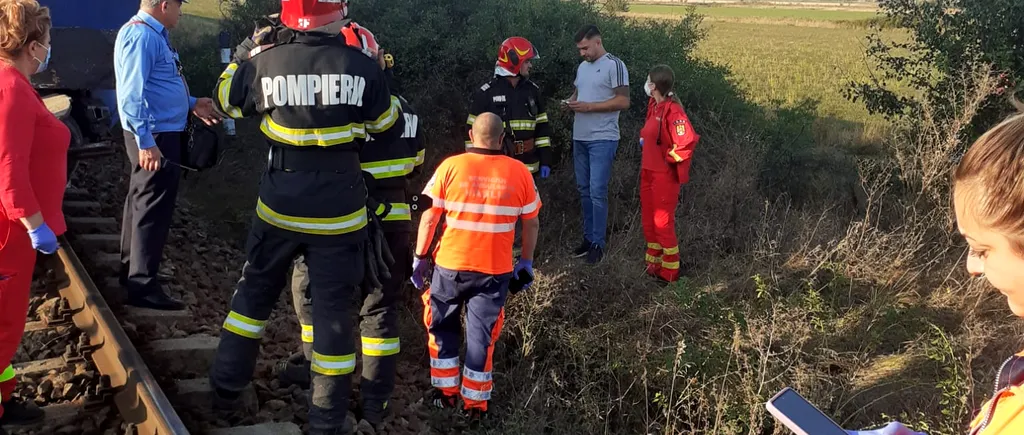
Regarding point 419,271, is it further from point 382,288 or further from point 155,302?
point 155,302

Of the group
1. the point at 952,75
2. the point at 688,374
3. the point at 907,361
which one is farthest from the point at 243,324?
the point at 952,75

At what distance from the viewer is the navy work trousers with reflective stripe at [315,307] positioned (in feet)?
11.5

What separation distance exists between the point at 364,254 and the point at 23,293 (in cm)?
151

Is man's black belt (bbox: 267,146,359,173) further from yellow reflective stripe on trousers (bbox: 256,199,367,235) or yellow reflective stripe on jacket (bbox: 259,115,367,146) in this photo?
yellow reflective stripe on trousers (bbox: 256,199,367,235)

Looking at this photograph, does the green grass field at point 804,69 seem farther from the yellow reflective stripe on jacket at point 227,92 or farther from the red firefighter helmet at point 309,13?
the yellow reflective stripe on jacket at point 227,92

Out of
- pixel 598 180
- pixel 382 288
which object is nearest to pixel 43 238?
pixel 382 288

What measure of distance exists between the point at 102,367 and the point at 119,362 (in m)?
0.28

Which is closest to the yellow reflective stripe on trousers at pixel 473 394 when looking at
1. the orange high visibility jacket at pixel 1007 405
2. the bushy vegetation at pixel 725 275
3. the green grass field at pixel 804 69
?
the bushy vegetation at pixel 725 275

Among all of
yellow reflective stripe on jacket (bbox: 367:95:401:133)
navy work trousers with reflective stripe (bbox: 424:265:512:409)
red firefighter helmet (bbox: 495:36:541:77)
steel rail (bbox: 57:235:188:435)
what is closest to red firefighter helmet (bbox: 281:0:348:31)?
yellow reflective stripe on jacket (bbox: 367:95:401:133)

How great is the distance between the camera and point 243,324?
11.7 ft

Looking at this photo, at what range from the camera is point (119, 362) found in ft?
11.8

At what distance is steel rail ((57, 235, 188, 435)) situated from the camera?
3.21m

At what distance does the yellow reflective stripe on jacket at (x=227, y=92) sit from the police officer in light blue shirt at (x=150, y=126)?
2.70ft

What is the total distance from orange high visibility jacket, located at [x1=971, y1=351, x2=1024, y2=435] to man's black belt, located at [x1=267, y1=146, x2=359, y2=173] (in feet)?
8.95
